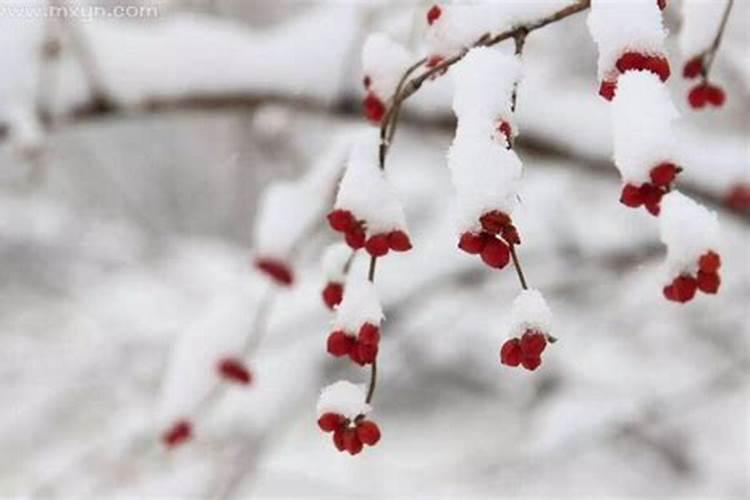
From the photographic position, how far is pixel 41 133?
1.80m

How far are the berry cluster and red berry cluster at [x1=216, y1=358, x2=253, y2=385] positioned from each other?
0.79 metres

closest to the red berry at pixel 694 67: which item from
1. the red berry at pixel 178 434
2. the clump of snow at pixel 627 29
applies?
the clump of snow at pixel 627 29

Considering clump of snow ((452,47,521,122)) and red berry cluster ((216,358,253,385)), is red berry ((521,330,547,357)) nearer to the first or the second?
clump of snow ((452,47,521,122))

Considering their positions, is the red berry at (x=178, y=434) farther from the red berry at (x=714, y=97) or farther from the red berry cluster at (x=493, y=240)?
the red berry cluster at (x=493, y=240)

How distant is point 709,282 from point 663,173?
0.47 ft

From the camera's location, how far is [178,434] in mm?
1654

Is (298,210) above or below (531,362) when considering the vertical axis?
above

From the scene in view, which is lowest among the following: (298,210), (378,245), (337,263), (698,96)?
(378,245)

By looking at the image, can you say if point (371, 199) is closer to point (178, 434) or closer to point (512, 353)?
point (512, 353)

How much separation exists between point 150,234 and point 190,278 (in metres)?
0.60

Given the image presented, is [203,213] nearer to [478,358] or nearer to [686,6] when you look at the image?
[478,358]

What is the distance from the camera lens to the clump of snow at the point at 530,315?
2.29ft

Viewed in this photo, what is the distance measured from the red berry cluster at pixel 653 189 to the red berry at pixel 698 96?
35 cm

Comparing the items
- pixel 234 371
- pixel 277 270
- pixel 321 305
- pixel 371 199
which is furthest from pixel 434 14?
pixel 321 305
